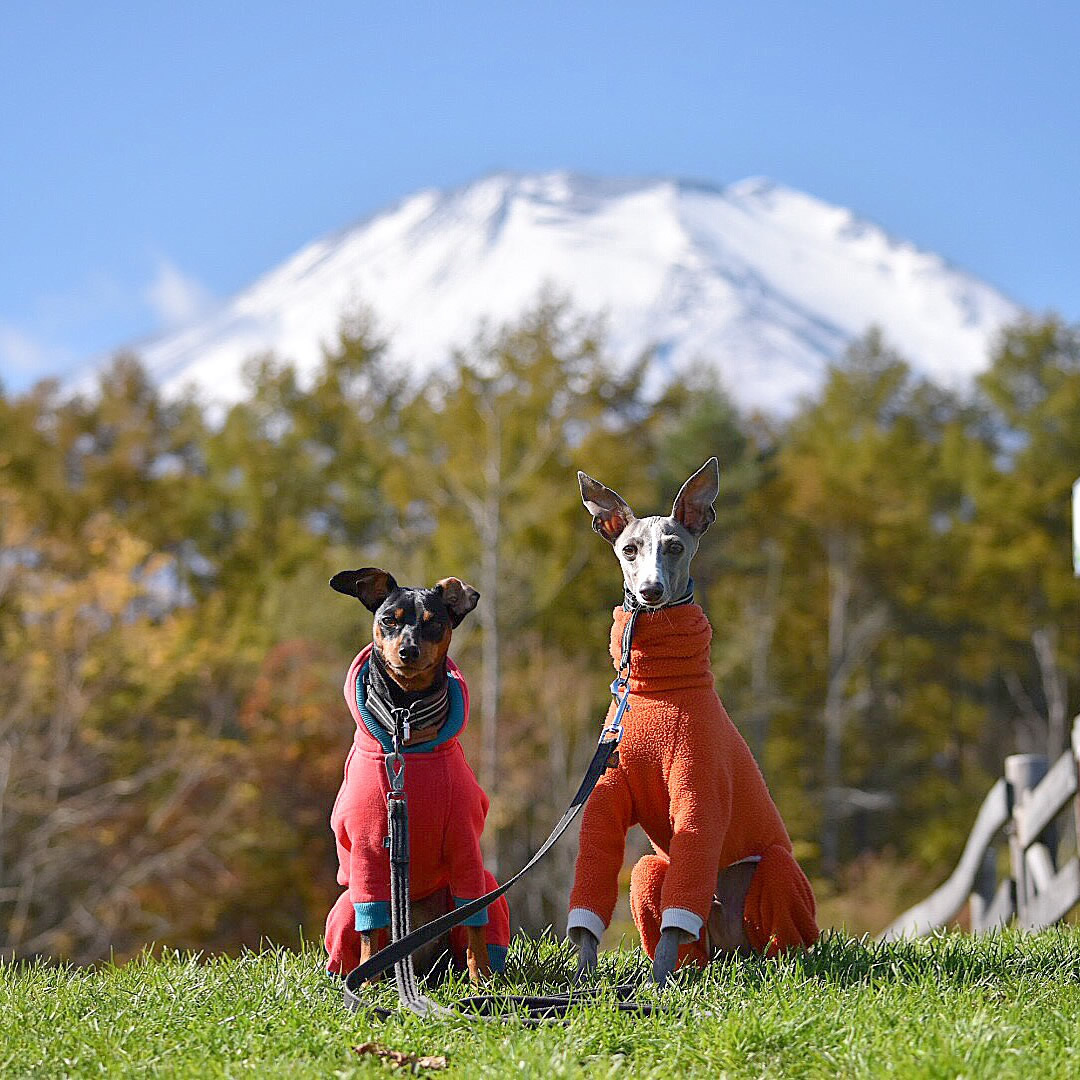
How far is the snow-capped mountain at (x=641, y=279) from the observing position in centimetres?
9344

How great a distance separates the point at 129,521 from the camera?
33906 millimetres

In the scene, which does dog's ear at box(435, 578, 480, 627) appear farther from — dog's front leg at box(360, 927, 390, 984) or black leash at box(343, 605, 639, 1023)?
dog's front leg at box(360, 927, 390, 984)

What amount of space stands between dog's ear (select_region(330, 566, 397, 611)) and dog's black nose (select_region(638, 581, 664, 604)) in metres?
0.81

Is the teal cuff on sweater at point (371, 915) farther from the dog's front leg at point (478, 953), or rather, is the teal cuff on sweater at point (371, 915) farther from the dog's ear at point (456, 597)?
the dog's ear at point (456, 597)

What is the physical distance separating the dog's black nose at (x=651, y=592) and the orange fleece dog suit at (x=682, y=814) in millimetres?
104

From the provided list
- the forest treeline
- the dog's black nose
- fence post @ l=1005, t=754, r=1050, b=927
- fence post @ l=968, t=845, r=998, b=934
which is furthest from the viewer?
the forest treeline

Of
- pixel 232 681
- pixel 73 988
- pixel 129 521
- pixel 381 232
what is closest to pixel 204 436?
pixel 129 521

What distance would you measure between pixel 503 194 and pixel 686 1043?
→ 412 ft

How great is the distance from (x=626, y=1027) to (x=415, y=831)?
933 mm

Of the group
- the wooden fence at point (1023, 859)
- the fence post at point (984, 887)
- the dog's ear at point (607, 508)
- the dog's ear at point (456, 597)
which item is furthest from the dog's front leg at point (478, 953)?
the fence post at point (984, 887)

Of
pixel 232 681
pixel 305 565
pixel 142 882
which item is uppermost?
pixel 305 565

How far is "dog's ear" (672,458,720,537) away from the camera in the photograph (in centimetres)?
456

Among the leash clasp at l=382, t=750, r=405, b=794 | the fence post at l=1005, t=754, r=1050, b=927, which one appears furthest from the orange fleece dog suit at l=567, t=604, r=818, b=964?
the fence post at l=1005, t=754, r=1050, b=927

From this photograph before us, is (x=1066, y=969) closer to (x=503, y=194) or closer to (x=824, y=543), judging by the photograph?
(x=824, y=543)
